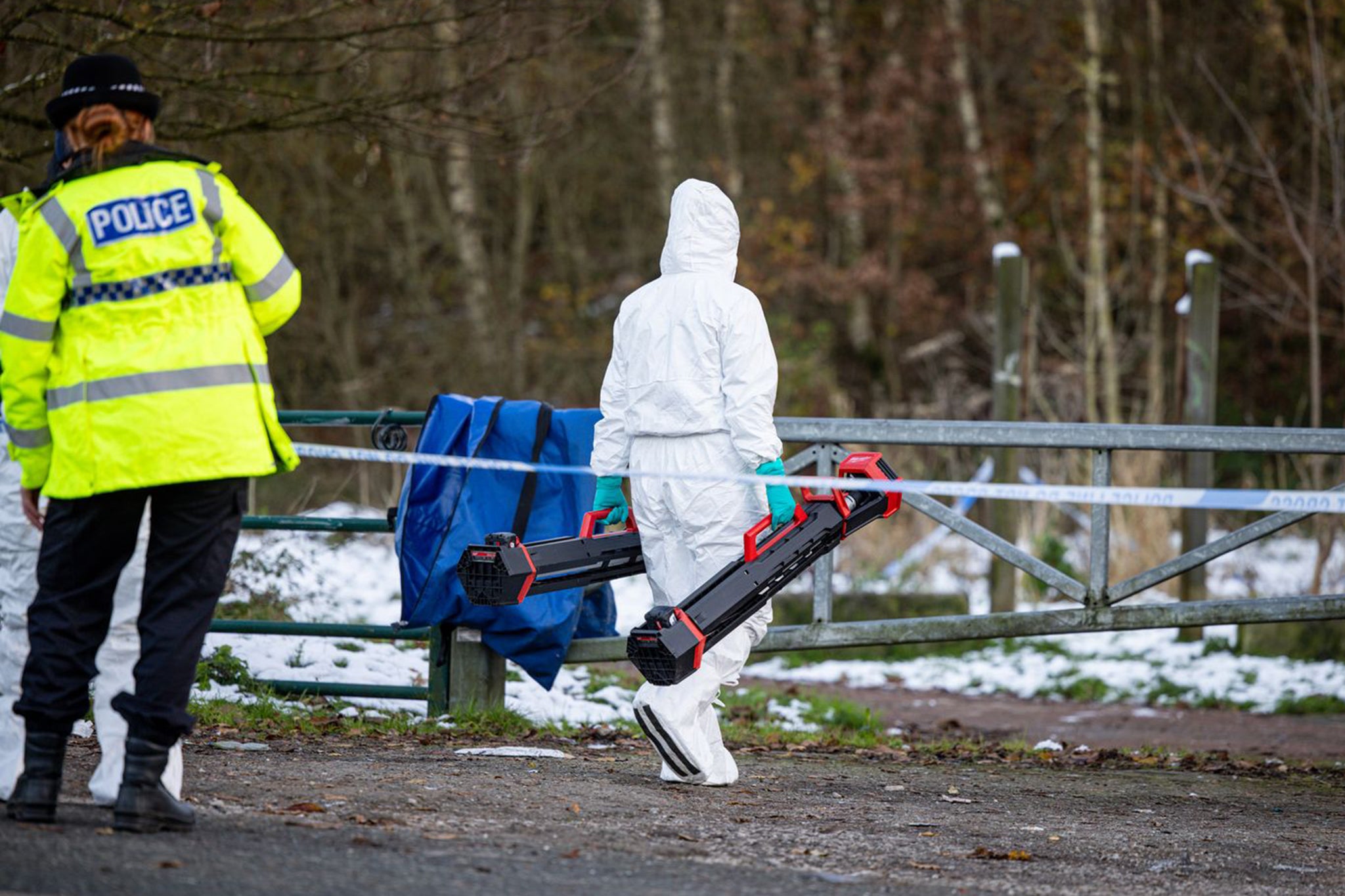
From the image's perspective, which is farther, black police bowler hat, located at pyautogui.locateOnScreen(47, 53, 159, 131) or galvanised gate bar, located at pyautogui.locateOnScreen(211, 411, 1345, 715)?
galvanised gate bar, located at pyautogui.locateOnScreen(211, 411, 1345, 715)

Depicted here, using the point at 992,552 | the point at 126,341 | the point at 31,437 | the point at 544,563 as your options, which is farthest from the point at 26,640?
the point at 992,552

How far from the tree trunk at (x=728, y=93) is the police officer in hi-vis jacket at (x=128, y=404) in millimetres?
19756

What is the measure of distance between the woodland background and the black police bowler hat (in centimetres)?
1168

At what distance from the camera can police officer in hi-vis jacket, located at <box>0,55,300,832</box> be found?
4.09 m

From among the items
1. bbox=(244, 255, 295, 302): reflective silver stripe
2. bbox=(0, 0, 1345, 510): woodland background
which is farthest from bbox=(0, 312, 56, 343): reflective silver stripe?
bbox=(0, 0, 1345, 510): woodland background

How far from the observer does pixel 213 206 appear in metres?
4.21

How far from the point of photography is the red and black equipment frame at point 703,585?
5238mm

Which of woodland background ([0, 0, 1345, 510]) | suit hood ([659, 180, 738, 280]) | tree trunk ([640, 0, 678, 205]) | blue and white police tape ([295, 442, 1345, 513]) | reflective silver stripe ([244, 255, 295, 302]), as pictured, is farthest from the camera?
tree trunk ([640, 0, 678, 205])

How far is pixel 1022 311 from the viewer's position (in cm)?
1141

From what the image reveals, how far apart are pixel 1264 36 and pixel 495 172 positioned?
9999 millimetres

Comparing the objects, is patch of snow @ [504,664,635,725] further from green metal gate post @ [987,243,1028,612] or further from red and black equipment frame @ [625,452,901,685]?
green metal gate post @ [987,243,1028,612]

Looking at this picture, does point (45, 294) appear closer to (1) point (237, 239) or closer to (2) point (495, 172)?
(1) point (237, 239)

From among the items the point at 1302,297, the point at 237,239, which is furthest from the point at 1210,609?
the point at 1302,297

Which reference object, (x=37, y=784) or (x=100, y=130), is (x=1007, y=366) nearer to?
(x=100, y=130)
